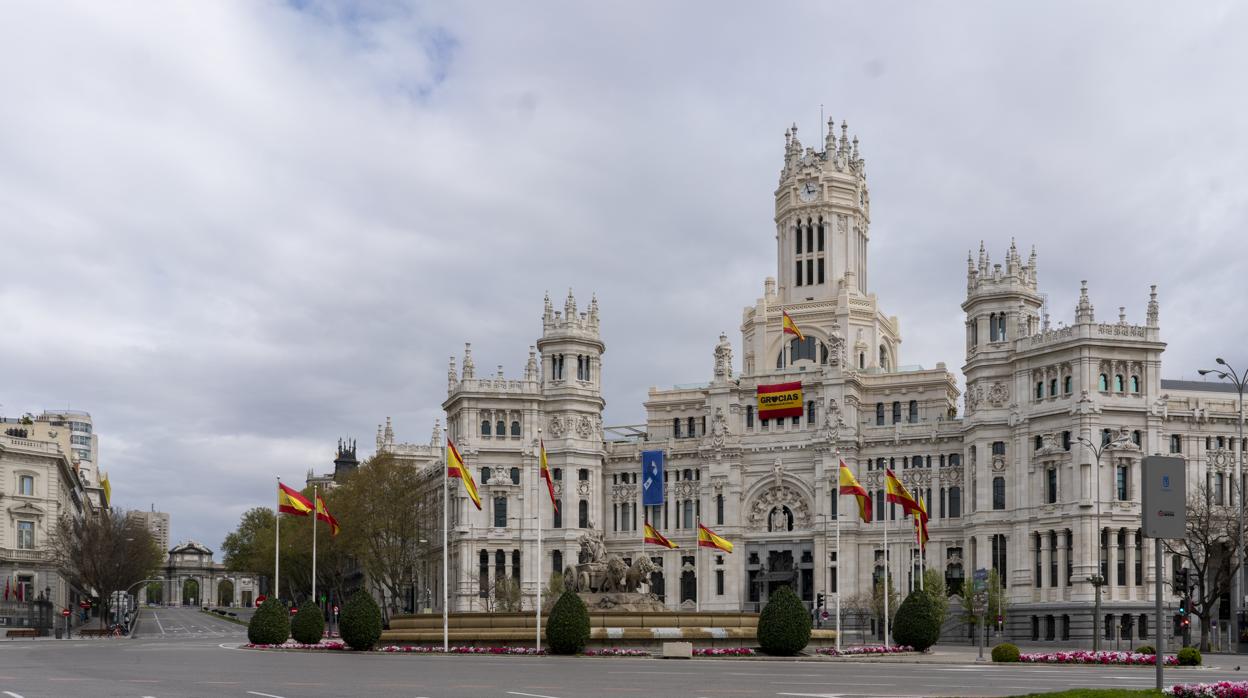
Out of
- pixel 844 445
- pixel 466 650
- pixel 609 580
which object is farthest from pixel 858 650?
pixel 844 445

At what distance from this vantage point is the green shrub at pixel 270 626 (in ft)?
252

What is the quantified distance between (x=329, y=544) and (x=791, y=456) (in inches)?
1668

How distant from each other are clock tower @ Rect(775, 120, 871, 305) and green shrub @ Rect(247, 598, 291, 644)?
73.6m

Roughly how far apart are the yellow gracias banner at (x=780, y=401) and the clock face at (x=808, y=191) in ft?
73.9

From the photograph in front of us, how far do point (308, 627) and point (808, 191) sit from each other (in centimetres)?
8116

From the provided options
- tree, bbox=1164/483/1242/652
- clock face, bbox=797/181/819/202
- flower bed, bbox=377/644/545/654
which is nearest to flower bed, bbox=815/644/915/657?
flower bed, bbox=377/644/545/654

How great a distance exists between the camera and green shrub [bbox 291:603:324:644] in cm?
7594

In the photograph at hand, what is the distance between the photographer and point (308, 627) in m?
75.9

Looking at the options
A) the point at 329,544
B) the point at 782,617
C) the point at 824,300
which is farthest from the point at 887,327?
the point at 782,617

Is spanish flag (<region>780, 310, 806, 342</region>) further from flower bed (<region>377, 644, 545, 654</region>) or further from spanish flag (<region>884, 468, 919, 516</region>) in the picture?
flower bed (<region>377, 644, 545, 654</region>)

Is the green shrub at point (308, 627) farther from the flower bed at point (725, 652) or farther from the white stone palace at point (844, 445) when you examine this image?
the white stone palace at point (844, 445)

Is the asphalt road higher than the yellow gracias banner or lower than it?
lower

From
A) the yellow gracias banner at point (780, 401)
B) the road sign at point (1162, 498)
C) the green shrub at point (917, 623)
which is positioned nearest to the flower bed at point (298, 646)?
the green shrub at point (917, 623)

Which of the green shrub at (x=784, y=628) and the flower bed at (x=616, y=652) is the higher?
the green shrub at (x=784, y=628)
